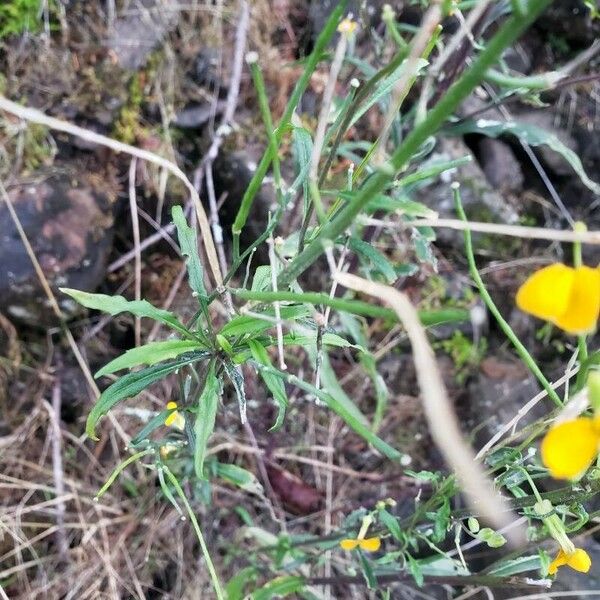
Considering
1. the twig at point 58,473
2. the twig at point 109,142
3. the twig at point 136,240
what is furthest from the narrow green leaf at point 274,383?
the twig at point 58,473

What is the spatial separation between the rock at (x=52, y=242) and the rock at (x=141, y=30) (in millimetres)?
426

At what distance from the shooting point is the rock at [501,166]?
232cm

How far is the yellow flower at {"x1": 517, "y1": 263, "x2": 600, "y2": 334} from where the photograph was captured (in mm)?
536

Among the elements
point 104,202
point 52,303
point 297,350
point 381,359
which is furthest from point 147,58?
point 381,359

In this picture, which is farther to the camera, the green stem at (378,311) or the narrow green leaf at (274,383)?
the narrow green leaf at (274,383)

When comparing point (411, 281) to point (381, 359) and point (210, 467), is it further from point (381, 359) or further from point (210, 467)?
point (210, 467)

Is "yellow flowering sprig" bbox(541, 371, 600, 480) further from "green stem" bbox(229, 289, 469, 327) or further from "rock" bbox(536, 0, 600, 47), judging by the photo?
"rock" bbox(536, 0, 600, 47)

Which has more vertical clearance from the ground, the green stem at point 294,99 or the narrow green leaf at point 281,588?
the green stem at point 294,99

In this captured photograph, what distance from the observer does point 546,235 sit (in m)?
0.60

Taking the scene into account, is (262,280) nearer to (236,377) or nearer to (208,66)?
(236,377)

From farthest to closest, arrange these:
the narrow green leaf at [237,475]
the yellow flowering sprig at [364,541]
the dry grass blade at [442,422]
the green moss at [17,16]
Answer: the green moss at [17,16] → the narrow green leaf at [237,475] → the yellow flowering sprig at [364,541] → the dry grass blade at [442,422]

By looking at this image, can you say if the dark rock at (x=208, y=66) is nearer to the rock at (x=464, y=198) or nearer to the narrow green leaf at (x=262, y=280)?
the rock at (x=464, y=198)

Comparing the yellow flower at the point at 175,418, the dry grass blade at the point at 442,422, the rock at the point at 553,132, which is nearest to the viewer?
the dry grass blade at the point at 442,422

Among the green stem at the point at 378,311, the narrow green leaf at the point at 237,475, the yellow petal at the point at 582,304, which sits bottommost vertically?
the narrow green leaf at the point at 237,475
